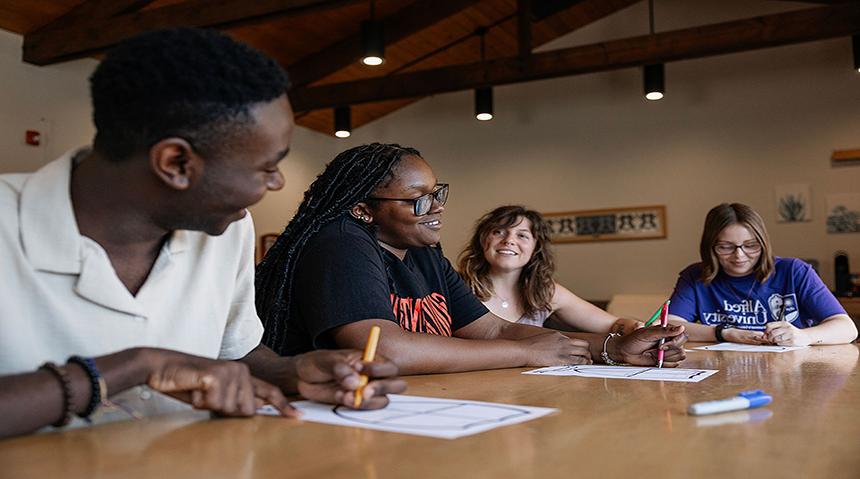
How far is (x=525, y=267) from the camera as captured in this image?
3.07 meters

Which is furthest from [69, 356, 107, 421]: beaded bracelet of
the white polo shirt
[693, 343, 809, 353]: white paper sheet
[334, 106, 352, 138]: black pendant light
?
[334, 106, 352, 138]: black pendant light

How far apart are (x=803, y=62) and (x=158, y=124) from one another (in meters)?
6.40

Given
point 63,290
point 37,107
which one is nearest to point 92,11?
point 37,107

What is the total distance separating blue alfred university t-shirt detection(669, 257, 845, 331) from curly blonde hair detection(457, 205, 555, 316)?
0.50 metres

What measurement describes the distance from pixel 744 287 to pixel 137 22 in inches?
158

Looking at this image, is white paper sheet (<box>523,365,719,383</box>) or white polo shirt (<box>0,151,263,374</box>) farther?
white paper sheet (<box>523,365,719,383</box>)

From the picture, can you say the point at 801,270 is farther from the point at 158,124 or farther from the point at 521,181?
the point at 521,181

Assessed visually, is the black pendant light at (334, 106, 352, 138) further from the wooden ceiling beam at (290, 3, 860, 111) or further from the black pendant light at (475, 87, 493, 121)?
the black pendant light at (475, 87, 493, 121)

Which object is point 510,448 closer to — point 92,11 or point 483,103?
point 92,11

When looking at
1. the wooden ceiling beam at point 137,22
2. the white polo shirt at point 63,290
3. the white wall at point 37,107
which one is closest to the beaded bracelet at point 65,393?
the white polo shirt at point 63,290

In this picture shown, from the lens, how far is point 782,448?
31.0 inches

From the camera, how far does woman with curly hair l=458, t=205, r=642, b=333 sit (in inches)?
116

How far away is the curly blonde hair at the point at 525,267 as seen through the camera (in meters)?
2.95

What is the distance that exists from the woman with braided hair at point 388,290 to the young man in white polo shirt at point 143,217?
1.43ft
